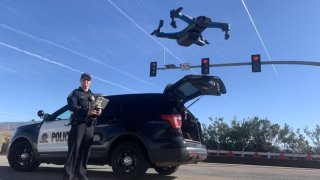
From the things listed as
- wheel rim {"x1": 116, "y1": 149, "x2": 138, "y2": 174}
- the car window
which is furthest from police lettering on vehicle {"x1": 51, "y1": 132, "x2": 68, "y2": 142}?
wheel rim {"x1": 116, "y1": 149, "x2": 138, "y2": 174}

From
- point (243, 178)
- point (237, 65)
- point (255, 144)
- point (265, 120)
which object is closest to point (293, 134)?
point (265, 120)

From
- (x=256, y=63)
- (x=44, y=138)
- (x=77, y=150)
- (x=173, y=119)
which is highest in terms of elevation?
(x=256, y=63)

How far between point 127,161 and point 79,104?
1.65 m

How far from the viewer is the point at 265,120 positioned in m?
62.1

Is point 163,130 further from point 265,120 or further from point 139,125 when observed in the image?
point 265,120

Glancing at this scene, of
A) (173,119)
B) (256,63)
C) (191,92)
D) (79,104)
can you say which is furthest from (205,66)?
(79,104)

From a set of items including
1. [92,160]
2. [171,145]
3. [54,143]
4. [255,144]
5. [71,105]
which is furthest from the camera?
[255,144]

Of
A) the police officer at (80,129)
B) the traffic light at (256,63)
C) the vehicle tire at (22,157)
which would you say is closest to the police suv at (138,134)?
the vehicle tire at (22,157)

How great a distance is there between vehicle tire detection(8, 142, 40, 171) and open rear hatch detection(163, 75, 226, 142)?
327 centimetres

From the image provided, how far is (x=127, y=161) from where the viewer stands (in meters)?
6.93

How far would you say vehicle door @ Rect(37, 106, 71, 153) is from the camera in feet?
25.8

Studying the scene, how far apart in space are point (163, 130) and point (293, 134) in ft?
198

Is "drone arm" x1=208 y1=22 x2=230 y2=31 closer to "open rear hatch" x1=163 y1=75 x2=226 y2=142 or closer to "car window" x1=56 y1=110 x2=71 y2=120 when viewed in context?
"open rear hatch" x1=163 y1=75 x2=226 y2=142

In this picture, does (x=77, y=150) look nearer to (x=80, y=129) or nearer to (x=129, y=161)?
(x=80, y=129)
